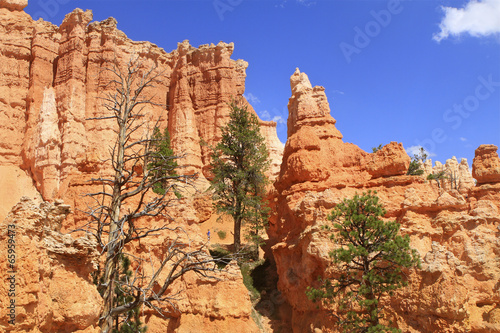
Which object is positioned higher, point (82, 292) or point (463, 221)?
point (463, 221)

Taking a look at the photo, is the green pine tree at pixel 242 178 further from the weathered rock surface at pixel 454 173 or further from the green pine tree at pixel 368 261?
the weathered rock surface at pixel 454 173

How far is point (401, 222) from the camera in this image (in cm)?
1526

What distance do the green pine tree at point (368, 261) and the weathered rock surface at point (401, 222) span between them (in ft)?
3.39

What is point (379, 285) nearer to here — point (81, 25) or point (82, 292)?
point (82, 292)

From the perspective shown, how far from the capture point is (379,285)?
1267cm

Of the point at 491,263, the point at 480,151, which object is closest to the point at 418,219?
the point at 491,263

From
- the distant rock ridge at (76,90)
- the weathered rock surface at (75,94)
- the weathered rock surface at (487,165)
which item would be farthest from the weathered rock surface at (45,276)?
the distant rock ridge at (76,90)

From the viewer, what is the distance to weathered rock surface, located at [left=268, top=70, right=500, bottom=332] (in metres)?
12.6

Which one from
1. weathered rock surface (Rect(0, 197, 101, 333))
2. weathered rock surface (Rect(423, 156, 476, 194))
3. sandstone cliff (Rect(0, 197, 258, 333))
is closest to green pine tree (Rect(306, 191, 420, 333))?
sandstone cliff (Rect(0, 197, 258, 333))

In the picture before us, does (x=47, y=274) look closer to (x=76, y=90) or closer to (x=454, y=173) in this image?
(x=76, y=90)

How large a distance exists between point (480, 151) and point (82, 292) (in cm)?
2142

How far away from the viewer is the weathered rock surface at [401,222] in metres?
12.6

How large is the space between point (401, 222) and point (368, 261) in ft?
12.5

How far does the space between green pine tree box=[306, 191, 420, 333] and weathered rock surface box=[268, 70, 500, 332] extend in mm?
1035
